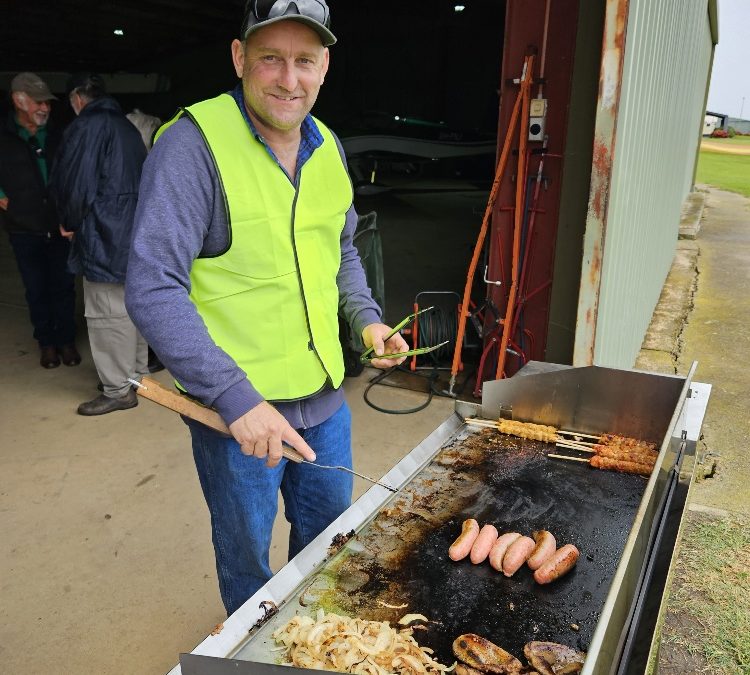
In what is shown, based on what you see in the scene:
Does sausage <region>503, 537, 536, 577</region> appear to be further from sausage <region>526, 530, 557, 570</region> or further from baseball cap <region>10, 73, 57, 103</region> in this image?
baseball cap <region>10, 73, 57, 103</region>

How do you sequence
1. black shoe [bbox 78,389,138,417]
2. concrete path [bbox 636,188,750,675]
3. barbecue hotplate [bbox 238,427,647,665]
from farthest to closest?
black shoe [bbox 78,389,138,417]
concrete path [bbox 636,188,750,675]
barbecue hotplate [bbox 238,427,647,665]

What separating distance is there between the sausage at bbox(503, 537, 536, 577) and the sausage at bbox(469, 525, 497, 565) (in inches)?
2.4

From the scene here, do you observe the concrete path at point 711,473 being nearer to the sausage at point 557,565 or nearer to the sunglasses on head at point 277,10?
the sausage at point 557,565

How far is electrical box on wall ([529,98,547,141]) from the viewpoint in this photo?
4.71 meters

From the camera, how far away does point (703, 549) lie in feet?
12.3

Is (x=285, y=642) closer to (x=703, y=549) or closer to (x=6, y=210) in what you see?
(x=703, y=549)

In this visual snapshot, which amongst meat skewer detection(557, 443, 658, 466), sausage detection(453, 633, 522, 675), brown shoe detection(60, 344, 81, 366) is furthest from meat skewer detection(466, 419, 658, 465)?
brown shoe detection(60, 344, 81, 366)

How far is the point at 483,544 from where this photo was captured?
6.62 ft

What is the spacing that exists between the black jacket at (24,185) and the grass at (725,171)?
86.1 feet

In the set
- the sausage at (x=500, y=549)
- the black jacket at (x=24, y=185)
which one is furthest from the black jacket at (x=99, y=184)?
the sausage at (x=500, y=549)

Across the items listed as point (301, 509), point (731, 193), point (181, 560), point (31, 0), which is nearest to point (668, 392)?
point (301, 509)

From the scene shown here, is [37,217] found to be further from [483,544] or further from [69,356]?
[483,544]

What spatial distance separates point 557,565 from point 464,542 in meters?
0.29

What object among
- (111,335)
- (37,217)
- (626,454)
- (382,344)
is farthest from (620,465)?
(37,217)
